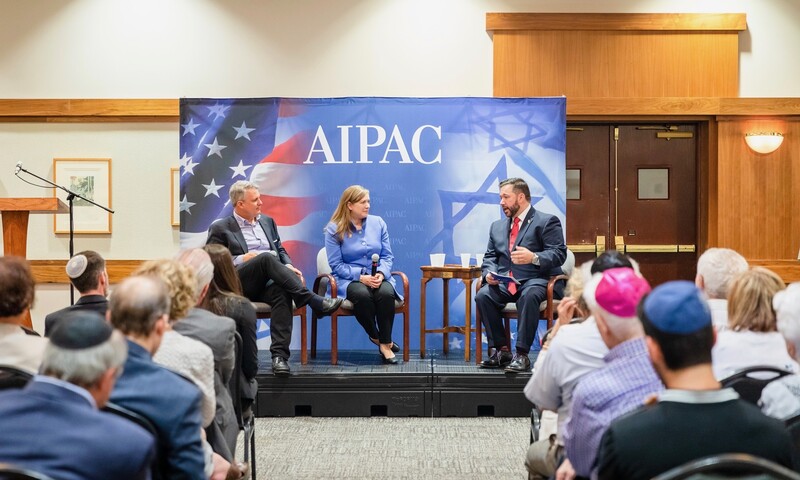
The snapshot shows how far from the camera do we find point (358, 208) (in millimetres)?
6629

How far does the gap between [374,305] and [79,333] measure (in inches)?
182

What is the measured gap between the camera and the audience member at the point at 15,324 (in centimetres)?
304

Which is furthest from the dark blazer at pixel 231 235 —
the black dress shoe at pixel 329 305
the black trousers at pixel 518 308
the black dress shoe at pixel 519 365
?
the black dress shoe at pixel 519 365

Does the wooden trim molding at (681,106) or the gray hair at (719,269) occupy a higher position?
the wooden trim molding at (681,106)

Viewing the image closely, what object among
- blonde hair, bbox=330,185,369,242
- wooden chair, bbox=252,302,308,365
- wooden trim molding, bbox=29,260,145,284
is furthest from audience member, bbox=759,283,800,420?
wooden trim molding, bbox=29,260,145,284

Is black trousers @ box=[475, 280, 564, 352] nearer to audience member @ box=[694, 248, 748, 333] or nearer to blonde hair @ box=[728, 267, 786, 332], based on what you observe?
audience member @ box=[694, 248, 748, 333]

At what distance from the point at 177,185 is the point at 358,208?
8.04ft

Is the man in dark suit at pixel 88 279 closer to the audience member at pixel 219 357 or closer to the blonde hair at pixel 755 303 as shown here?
the audience member at pixel 219 357

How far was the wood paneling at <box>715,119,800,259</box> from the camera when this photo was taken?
320 inches

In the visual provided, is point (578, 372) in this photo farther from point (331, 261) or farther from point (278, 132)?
point (278, 132)

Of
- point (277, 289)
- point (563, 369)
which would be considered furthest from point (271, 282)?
point (563, 369)

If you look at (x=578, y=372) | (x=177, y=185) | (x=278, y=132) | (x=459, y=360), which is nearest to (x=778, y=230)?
(x=459, y=360)

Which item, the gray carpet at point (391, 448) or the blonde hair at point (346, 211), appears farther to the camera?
the blonde hair at point (346, 211)

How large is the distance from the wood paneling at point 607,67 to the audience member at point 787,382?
5.66 m
